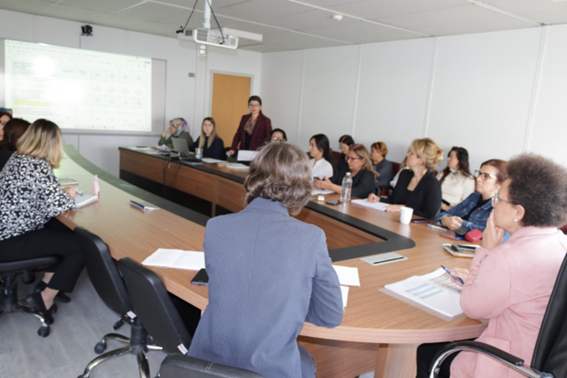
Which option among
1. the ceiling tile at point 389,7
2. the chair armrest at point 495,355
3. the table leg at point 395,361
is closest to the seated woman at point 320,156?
the ceiling tile at point 389,7

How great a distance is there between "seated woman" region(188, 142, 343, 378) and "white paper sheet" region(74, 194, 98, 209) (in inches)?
72.4

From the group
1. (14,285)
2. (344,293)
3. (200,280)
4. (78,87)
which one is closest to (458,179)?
(344,293)

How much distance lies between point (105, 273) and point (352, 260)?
3.66 ft

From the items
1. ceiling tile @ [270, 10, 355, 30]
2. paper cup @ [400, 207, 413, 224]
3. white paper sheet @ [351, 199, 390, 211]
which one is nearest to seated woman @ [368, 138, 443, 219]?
white paper sheet @ [351, 199, 390, 211]

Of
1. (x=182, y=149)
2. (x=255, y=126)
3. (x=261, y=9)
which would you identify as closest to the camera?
(x=261, y=9)

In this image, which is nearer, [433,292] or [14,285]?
[433,292]

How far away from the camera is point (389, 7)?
442 centimetres

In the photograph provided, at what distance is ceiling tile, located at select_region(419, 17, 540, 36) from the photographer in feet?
15.2

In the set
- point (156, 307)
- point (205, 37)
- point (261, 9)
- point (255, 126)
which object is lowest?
point (156, 307)

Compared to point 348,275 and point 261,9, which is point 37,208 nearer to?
point 348,275

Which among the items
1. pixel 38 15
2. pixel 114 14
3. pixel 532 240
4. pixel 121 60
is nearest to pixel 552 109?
pixel 532 240

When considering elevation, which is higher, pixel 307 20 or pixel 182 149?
pixel 307 20

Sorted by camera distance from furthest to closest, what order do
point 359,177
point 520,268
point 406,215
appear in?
point 359,177 < point 406,215 < point 520,268

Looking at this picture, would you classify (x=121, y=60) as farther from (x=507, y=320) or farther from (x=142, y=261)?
(x=507, y=320)
